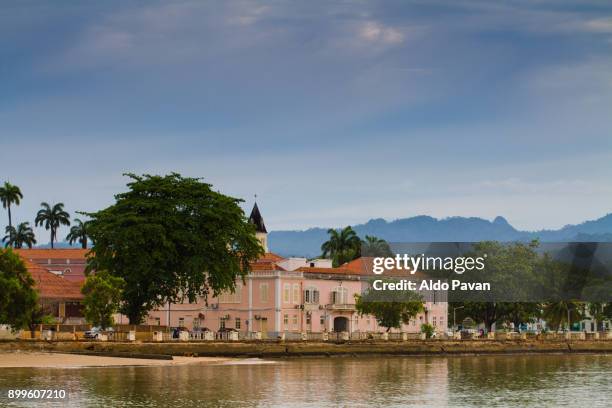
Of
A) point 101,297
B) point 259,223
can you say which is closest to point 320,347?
point 101,297

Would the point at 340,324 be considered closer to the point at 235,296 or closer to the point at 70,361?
the point at 235,296

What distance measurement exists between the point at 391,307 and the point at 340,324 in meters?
8.60

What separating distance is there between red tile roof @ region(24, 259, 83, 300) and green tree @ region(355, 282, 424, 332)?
29334 mm

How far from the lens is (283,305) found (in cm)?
12206

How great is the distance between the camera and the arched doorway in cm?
12731

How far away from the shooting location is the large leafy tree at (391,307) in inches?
4766

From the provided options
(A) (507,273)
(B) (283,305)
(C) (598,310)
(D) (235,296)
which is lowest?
(B) (283,305)

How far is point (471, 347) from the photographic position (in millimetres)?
115188

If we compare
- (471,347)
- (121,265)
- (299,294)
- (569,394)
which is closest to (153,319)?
(299,294)

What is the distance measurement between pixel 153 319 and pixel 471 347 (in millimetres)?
34305

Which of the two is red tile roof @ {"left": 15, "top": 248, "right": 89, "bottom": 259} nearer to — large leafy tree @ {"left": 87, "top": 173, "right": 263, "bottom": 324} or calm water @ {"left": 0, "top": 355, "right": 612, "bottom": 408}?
large leafy tree @ {"left": 87, "top": 173, "right": 263, "bottom": 324}

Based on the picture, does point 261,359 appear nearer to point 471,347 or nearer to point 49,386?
point 471,347

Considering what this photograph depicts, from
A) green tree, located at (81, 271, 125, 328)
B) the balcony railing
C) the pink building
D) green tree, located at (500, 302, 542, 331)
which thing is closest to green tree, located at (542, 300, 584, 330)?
green tree, located at (500, 302, 542, 331)

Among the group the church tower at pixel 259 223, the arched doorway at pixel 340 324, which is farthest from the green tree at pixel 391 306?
Answer: the church tower at pixel 259 223
